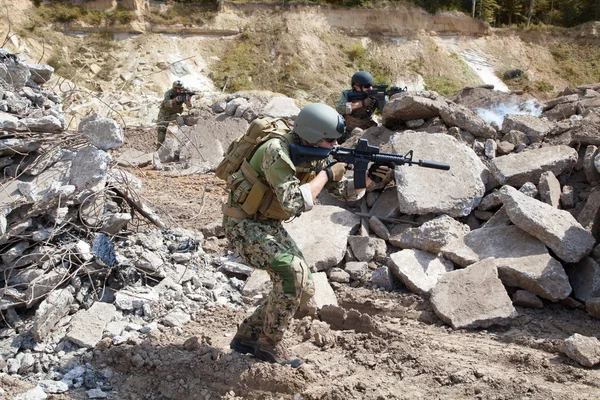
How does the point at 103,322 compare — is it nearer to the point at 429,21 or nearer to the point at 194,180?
the point at 194,180

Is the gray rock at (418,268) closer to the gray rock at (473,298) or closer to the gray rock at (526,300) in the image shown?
the gray rock at (473,298)

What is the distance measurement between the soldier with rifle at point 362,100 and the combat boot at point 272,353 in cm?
467

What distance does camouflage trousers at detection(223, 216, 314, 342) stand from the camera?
352 centimetres

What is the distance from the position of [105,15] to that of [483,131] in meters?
18.3

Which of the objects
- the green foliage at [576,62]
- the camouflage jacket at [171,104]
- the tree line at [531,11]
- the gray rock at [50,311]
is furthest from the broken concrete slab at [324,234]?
the tree line at [531,11]

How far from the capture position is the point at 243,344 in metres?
3.90

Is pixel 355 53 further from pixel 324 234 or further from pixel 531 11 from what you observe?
pixel 324 234

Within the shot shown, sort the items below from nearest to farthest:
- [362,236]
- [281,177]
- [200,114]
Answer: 1. [281,177]
2. [362,236]
3. [200,114]

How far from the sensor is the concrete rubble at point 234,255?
426cm

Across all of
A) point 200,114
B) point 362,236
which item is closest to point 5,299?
point 362,236

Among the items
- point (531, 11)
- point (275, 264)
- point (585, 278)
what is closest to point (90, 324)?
point (275, 264)

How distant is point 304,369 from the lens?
3.67m

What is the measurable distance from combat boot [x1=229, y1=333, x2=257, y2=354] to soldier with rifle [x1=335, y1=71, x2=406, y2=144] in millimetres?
4592

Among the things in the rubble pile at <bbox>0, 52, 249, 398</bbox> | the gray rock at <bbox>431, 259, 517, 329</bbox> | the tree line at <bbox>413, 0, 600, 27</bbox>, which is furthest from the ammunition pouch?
the tree line at <bbox>413, 0, 600, 27</bbox>
